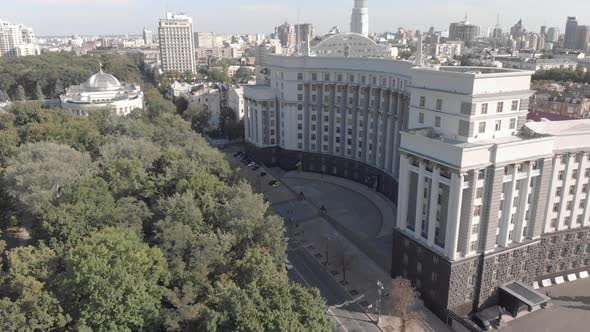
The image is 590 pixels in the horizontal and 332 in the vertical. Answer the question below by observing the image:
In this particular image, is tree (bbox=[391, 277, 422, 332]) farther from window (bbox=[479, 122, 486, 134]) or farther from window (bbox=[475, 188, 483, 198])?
window (bbox=[479, 122, 486, 134])

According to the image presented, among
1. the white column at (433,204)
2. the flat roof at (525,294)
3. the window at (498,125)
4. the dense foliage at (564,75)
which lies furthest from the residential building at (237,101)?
the dense foliage at (564,75)

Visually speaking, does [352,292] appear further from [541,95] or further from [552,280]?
[541,95]

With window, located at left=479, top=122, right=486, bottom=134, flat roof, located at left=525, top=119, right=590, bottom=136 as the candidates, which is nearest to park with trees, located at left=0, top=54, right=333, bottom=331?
window, located at left=479, top=122, right=486, bottom=134

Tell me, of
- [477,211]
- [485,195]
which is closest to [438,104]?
[485,195]

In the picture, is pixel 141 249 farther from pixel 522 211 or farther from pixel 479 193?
pixel 522 211

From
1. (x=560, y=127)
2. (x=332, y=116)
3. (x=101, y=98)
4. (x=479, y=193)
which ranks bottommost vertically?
(x=479, y=193)

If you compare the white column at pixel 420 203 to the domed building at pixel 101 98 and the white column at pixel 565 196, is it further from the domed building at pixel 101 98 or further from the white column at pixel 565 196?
the domed building at pixel 101 98
